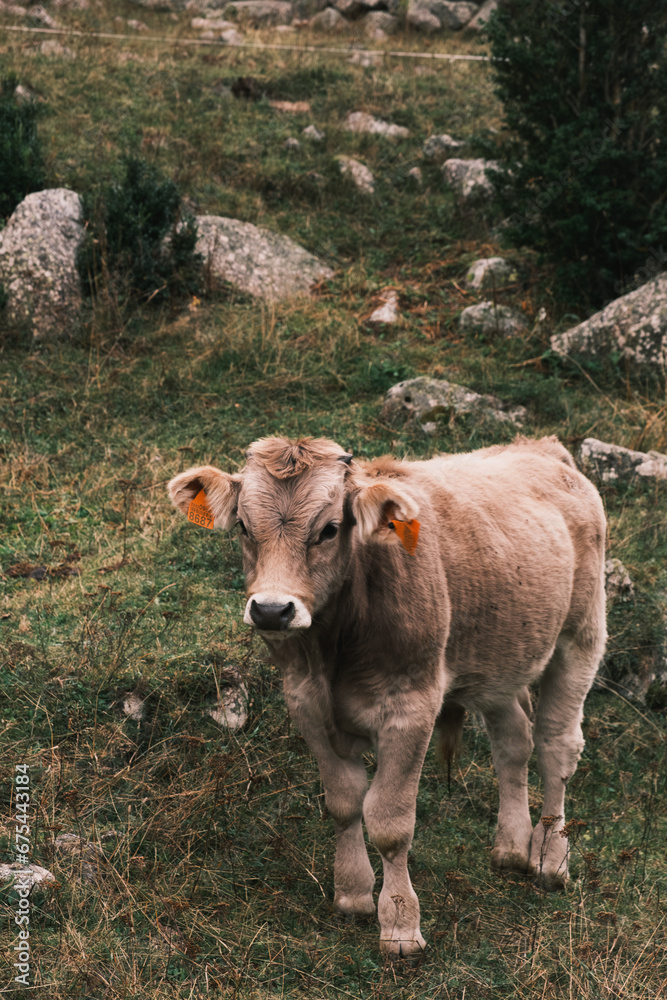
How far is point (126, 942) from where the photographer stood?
377 cm

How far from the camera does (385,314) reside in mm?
11281

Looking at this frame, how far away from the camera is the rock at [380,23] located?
23531 millimetres

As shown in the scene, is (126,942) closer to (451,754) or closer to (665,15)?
(451,754)

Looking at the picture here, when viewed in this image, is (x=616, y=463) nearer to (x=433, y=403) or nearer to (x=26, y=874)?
Answer: (x=433, y=403)

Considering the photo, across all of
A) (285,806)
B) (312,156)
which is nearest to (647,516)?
(285,806)

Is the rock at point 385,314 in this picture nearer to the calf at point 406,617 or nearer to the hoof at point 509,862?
the calf at point 406,617

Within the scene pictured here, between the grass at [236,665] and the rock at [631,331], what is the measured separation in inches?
11.7

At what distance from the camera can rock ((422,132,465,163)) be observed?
15328mm

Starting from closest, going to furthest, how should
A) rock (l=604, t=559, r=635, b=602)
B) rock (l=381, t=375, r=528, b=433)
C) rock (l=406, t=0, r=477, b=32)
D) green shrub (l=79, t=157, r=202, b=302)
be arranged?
rock (l=604, t=559, r=635, b=602) → rock (l=381, t=375, r=528, b=433) → green shrub (l=79, t=157, r=202, b=302) → rock (l=406, t=0, r=477, b=32)

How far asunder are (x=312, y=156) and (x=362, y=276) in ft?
12.2

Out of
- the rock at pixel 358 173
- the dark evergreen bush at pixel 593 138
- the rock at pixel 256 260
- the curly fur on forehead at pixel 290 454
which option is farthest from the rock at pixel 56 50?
the curly fur on forehead at pixel 290 454

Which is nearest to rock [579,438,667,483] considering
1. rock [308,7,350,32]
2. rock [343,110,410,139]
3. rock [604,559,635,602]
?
rock [604,559,635,602]
